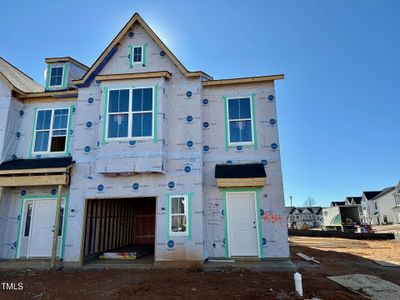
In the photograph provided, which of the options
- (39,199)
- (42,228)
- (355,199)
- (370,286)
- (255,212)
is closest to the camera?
(370,286)

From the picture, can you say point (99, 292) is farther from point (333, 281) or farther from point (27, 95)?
point (27, 95)

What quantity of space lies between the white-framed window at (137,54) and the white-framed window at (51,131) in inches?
159

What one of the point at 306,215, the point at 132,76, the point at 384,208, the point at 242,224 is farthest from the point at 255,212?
the point at 306,215

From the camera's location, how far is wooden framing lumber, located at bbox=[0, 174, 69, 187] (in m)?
11.3

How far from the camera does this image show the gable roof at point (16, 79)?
42.1 ft

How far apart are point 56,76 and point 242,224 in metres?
12.1

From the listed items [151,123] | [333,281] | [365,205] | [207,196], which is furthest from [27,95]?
[365,205]

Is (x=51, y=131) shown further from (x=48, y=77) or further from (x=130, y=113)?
(x=130, y=113)

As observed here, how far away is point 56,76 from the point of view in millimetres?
14648

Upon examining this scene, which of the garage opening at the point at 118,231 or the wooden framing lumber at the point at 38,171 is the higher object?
the wooden framing lumber at the point at 38,171

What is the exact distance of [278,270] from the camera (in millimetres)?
9289

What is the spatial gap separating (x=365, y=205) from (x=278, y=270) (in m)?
64.1

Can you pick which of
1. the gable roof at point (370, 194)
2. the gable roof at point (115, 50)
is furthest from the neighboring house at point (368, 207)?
the gable roof at point (115, 50)

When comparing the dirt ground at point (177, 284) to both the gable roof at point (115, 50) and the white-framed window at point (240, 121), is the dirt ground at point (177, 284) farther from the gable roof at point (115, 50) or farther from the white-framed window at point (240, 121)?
the gable roof at point (115, 50)
